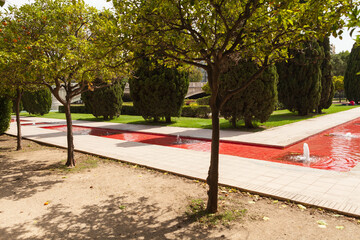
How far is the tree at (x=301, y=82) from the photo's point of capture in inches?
814

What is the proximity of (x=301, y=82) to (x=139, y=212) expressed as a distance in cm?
2044

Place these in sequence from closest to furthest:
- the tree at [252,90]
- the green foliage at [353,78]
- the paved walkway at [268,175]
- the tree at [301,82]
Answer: the paved walkway at [268,175] < the tree at [252,90] < the tree at [301,82] < the green foliage at [353,78]

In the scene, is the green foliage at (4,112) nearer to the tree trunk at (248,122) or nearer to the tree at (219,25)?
the tree at (219,25)

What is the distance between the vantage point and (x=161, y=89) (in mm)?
17422

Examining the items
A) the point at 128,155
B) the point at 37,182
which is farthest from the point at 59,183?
the point at 128,155

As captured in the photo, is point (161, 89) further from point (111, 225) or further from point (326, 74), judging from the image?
point (326, 74)

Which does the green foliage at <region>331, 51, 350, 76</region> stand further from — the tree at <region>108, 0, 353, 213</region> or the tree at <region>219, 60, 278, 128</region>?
the tree at <region>108, 0, 353, 213</region>

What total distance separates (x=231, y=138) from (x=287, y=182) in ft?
20.6

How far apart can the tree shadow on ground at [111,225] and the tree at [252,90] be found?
10.2 meters

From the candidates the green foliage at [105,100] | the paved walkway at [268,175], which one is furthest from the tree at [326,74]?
the green foliage at [105,100]

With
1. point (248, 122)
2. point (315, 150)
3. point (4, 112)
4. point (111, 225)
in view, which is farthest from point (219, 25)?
point (4, 112)

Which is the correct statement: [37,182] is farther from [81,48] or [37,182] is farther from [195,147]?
[195,147]

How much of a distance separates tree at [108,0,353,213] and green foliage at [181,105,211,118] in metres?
18.4

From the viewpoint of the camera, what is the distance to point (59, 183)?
6.11 metres
